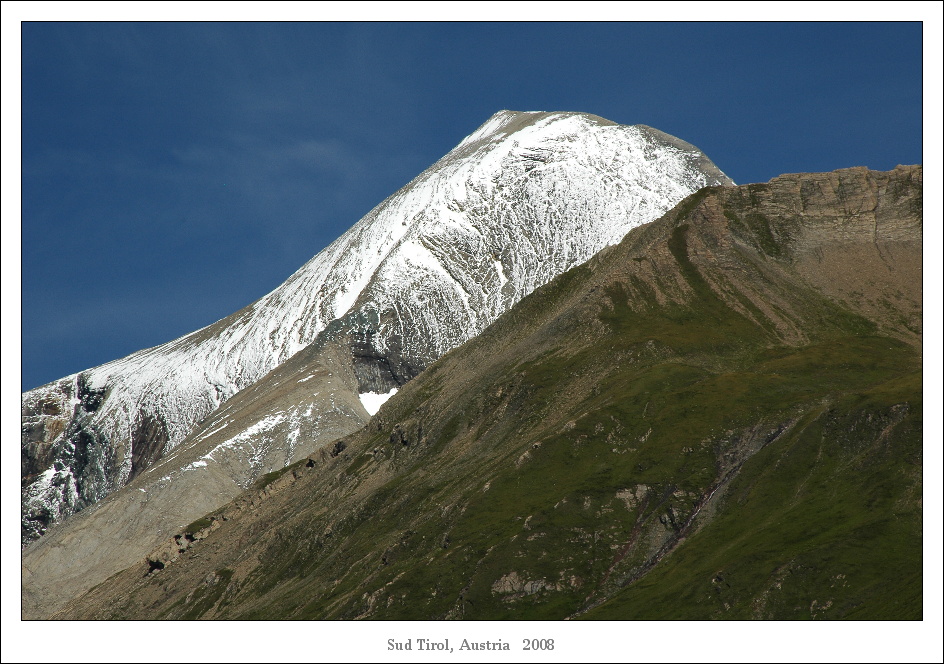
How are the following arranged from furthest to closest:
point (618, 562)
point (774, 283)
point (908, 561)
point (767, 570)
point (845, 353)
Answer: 1. point (774, 283)
2. point (845, 353)
3. point (618, 562)
4. point (767, 570)
5. point (908, 561)

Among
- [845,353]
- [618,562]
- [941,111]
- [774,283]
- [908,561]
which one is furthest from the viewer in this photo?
[774,283]

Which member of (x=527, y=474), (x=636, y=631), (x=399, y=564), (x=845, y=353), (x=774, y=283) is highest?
(x=774, y=283)

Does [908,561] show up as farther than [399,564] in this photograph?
No

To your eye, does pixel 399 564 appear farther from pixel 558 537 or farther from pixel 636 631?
pixel 636 631

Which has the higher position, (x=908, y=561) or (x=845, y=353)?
(x=845, y=353)

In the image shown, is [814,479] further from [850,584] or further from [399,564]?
[399,564]

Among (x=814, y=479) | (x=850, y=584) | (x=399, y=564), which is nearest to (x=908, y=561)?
(x=850, y=584)
